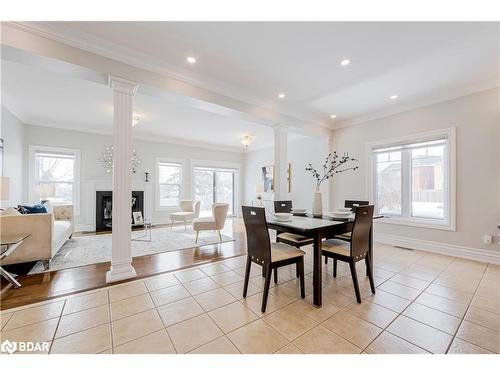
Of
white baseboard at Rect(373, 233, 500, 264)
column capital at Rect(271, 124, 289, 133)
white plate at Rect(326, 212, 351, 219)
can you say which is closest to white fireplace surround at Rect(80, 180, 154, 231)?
column capital at Rect(271, 124, 289, 133)

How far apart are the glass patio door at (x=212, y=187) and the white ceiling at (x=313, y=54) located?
4.47m

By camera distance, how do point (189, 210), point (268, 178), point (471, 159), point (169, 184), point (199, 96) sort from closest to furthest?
point (199, 96) → point (471, 159) → point (189, 210) → point (169, 184) → point (268, 178)

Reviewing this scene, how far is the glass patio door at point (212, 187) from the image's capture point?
24.7 ft

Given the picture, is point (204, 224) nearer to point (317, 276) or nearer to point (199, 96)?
point (199, 96)

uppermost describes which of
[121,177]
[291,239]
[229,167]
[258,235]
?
[229,167]

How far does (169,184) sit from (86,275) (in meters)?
4.36

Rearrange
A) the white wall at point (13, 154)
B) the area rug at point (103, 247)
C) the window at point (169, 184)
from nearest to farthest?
the area rug at point (103, 247) → the white wall at point (13, 154) → the window at point (169, 184)

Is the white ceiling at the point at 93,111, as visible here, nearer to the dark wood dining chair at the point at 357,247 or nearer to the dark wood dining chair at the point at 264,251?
the dark wood dining chair at the point at 264,251

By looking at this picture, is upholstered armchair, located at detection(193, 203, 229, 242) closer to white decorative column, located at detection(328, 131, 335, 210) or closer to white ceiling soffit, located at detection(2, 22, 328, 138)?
white ceiling soffit, located at detection(2, 22, 328, 138)

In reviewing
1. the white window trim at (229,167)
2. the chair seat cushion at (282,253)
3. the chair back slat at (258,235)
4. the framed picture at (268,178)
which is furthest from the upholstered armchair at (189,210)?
the chair seat cushion at (282,253)

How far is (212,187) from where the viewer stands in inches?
309

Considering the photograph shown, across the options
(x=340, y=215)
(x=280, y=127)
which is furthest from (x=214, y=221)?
(x=340, y=215)

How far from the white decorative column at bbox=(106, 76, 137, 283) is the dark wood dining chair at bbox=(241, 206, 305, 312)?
147 centimetres
